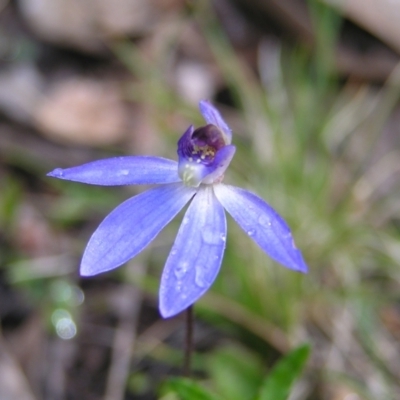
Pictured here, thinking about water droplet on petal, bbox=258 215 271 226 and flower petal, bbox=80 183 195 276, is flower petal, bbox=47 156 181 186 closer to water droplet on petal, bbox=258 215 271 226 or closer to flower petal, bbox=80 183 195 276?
flower petal, bbox=80 183 195 276

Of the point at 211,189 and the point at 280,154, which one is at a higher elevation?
the point at 211,189

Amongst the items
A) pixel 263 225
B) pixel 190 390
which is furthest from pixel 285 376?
pixel 263 225

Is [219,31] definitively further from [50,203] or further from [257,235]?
[257,235]

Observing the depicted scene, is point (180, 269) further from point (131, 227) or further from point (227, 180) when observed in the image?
point (227, 180)

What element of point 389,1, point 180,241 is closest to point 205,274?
point 180,241

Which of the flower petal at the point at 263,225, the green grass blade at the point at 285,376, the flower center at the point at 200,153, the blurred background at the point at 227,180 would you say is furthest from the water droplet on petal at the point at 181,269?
the blurred background at the point at 227,180

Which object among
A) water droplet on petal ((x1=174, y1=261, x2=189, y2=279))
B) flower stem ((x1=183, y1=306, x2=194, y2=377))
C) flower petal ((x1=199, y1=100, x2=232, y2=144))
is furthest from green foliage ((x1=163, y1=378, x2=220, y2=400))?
flower petal ((x1=199, y1=100, x2=232, y2=144))

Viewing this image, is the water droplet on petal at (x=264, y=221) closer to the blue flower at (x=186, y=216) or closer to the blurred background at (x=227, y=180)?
the blue flower at (x=186, y=216)
